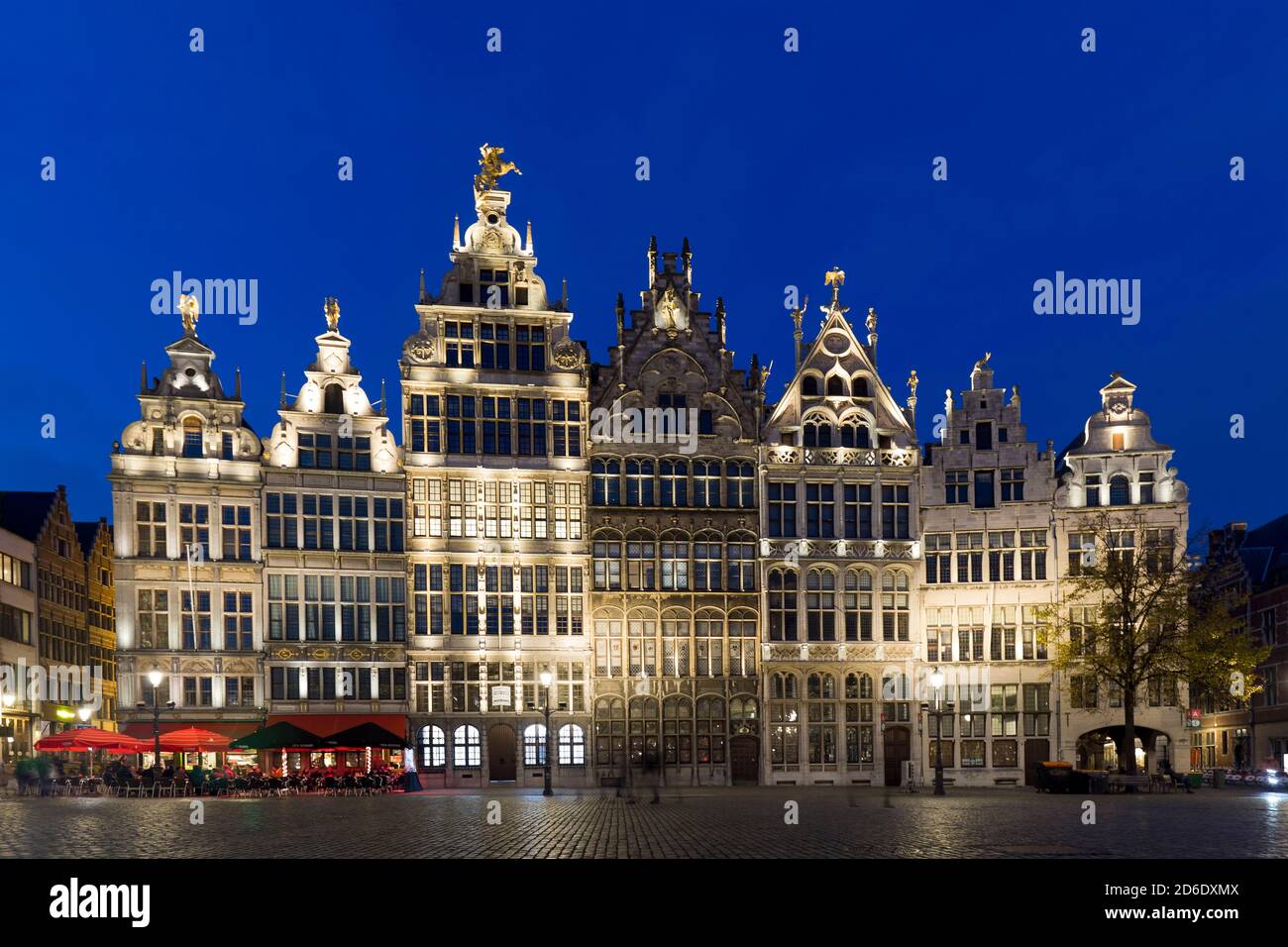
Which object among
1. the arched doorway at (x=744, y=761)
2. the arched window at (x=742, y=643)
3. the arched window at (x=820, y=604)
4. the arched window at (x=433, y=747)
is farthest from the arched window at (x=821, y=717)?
the arched window at (x=433, y=747)

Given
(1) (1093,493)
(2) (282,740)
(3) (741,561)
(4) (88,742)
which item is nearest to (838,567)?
(3) (741,561)

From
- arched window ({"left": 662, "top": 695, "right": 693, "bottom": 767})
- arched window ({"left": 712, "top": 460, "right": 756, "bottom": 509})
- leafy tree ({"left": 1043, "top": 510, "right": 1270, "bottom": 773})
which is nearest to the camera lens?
leafy tree ({"left": 1043, "top": 510, "right": 1270, "bottom": 773})

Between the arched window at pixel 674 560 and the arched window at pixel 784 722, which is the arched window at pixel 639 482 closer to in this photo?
the arched window at pixel 674 560

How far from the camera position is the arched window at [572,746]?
59.6m

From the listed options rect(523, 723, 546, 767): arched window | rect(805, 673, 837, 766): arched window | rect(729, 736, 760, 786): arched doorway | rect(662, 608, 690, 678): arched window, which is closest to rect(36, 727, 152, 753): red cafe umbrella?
rect(523, 723, 546, 767): arched window

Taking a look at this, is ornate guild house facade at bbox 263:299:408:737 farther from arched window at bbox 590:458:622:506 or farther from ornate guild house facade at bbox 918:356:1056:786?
ornate guild house facade at bbox 918:356:1056:786

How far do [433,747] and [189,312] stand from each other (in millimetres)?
19795

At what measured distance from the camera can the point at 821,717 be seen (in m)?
61.1

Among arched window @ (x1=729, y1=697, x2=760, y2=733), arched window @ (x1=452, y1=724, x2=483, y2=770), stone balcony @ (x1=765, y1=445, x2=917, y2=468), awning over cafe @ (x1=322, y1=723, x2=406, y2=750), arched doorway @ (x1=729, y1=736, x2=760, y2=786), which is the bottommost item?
arched doorway @ (x1=729, y1=736, x2=760, y2=786)

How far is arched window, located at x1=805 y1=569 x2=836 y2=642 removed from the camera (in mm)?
61562

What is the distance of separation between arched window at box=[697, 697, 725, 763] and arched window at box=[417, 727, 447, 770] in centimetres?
1030
